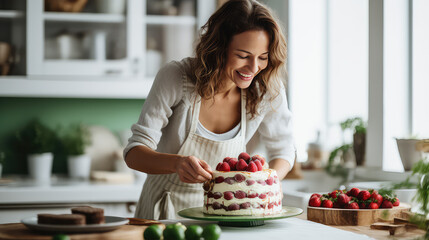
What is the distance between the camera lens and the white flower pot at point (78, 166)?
11.2 feet

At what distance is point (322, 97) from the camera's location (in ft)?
11.9

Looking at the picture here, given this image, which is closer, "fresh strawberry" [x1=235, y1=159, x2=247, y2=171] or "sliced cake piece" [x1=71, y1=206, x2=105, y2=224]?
"sliced cake piece" [x1=71, y1=206, x2=105, y2=224]

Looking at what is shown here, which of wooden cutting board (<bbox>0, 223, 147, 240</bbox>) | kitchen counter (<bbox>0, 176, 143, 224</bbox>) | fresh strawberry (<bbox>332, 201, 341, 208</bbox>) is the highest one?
wooden cutting board (<bbox>0, 223, 147, 240</bbox>)

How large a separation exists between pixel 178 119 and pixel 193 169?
15.9 inches

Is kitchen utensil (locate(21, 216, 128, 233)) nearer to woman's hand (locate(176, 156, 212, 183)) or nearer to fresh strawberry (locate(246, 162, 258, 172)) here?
woman's hand (locate(176, 156, 212, 183))

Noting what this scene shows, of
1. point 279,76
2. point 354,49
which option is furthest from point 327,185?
point 279,76

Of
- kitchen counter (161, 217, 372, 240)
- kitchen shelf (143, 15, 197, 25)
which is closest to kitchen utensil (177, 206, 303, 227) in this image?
kitchen counter (161, 217, 372, 240)

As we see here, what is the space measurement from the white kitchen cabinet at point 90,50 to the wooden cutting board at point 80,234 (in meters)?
2.02

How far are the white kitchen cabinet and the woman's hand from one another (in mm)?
1909

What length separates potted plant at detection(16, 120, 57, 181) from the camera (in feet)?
10.9

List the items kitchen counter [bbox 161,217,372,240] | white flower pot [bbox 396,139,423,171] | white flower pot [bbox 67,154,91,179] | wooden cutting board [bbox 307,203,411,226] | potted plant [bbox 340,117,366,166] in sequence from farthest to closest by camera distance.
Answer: white flower pot [bbox 67,154,91,179], potted plant [bbox 340,117,366,166], white flower pot [bbox 396,139,423,171], wooden cutting board [bbox 307,203,411,226], kitchen counter [bbox 161,217,372,240]

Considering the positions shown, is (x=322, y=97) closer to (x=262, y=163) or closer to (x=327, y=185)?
(x=327, y=185)

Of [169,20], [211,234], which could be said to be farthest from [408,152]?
[169,20]

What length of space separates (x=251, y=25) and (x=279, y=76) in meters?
0.25
